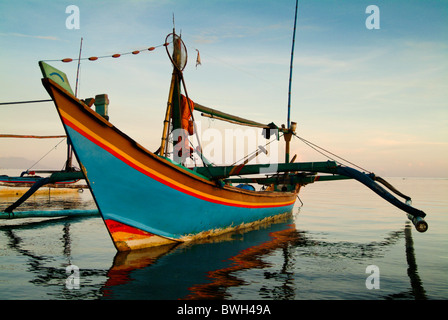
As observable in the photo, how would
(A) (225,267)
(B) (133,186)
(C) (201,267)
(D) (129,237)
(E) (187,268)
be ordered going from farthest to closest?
(D) (129,237) < (B) (133,186) < (A) (225,267) < (C) (201,267) < (E) (187,268)

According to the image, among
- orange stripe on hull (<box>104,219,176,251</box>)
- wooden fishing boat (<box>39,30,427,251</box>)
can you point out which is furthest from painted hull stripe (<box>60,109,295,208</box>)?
orange stripe on hull (<box>104,219,176,251</box>)

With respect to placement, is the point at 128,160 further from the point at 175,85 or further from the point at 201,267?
the point at 175,85

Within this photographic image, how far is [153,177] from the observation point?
8.16 metres

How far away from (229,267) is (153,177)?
2961 millimetres

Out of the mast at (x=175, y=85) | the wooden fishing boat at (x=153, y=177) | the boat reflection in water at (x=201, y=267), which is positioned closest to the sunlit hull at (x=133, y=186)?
the wooden fishing boat at (x=153, y=177)

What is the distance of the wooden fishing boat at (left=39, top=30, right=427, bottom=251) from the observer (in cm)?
723

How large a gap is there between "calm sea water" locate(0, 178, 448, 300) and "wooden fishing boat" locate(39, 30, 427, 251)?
2.04ft

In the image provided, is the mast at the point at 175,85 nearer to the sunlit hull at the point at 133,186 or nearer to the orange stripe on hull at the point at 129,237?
the sunlit hull at the point at 133,186

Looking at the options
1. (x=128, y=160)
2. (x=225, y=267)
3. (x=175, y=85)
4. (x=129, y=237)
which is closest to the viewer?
(x=225, y=267)

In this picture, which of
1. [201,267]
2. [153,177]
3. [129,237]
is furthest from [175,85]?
[201,267]

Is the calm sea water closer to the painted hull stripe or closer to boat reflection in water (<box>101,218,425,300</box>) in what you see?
boat reflection in water (<box>101,218,425,300</box>)

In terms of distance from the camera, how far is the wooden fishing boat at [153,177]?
723 cm
